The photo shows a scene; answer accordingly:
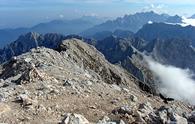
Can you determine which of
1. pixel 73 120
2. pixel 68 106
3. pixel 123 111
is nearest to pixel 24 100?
pixel 68 106

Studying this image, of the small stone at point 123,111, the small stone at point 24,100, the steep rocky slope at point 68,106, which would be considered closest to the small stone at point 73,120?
the steep rocky slope at point 68,106

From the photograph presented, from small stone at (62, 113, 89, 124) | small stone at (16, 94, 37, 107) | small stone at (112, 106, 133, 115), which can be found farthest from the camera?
small stone at (16, 94, 37, 107)

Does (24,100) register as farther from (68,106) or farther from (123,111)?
(123,111)

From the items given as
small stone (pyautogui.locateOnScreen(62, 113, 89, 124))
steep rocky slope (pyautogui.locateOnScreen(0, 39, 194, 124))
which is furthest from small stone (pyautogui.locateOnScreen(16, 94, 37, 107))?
small stone (pyautogui.locateOnScreen(62, 113, 89, 124))

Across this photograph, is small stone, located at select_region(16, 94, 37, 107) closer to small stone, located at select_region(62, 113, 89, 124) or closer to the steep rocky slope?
the steep rocky slope

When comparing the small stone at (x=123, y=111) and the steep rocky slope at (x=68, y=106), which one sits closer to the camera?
the steep rocky slope at (x=68, y=106)

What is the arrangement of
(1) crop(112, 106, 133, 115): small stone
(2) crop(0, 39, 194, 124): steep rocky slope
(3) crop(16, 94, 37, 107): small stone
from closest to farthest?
(2) crop(0, 39, 194, 124): steep rocky slope < (1) crop(112, 106, 133, 115): small stone < (3) crop(16, 94, 37, 107): small stone

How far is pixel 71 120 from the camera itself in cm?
2389

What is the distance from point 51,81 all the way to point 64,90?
4.20 metres

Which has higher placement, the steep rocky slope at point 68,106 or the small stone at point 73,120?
the small stone at point 73,120

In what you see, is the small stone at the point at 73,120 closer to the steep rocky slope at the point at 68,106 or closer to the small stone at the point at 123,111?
the steep rocky slope at the point at 68,106

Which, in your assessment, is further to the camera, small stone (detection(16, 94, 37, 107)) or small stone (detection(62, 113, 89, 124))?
small stone (detection(16, 94, 37, 107))

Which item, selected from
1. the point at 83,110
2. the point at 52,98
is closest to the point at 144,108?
the point at 83,110

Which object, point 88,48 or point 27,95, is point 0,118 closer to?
point 27,95
